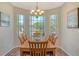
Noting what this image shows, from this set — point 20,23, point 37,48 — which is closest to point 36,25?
point 20,23

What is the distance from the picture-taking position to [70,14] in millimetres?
2941

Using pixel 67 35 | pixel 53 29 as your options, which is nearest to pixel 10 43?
pixel 53 29

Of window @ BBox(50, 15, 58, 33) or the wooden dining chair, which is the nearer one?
the wooden dining chair

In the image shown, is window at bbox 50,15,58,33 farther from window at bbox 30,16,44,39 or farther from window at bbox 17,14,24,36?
window at bbox 17,14,24,36

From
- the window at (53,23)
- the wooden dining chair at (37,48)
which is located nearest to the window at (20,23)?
the wooden dining chair at (37,48)

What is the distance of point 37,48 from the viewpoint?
2586 mm

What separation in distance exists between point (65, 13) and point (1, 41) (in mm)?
1479

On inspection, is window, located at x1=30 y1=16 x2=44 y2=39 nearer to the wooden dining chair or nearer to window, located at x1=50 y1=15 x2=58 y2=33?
window, located at x1=50 y1=15 x2=58 y2=33

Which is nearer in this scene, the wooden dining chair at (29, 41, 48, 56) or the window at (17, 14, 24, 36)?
the wooden dining chair at (29, 41, 48, 56)

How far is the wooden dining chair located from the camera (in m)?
2.54

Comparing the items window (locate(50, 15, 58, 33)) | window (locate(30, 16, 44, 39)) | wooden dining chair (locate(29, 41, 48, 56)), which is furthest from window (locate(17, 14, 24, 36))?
window (locate(50, 15, 58, 33))

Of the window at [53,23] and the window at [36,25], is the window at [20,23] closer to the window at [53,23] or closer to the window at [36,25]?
the window at [36,25]

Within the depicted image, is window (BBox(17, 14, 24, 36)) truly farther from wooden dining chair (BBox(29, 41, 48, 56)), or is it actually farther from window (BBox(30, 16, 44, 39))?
wooden dining chair (BBox(29, 41, 48, 56))

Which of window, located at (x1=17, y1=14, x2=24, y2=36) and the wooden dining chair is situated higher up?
window, located at (x1=17, y1=14, x2=24, y2=36)
